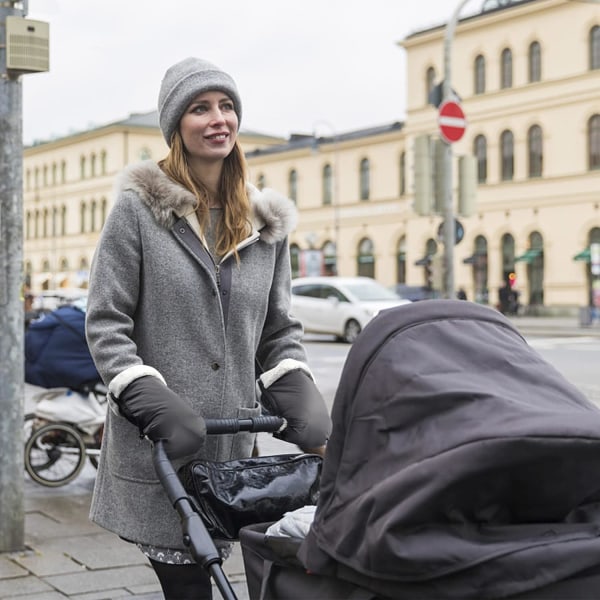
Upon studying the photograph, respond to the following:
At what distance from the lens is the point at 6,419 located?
5.59 metres

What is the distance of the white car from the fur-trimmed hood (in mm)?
22200

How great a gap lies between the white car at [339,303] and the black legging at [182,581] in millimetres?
22467

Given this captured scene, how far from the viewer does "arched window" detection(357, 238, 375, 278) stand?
61906 mm

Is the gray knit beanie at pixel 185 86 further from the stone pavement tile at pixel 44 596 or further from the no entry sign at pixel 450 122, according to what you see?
the no entry sign at pixel 450 122

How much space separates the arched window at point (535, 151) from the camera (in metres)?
51.4

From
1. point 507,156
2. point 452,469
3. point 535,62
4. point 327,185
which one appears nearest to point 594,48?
point 535,62

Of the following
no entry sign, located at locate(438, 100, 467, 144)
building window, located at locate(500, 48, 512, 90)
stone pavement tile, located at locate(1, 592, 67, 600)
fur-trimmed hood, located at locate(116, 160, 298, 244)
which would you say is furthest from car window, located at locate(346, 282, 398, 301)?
building window, located at locate(500, 48, 512, 90)

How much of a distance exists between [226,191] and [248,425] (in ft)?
2.28

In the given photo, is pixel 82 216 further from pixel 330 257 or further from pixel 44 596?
pixel 44 596

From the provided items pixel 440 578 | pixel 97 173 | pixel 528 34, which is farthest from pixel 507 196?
pixel 440 578

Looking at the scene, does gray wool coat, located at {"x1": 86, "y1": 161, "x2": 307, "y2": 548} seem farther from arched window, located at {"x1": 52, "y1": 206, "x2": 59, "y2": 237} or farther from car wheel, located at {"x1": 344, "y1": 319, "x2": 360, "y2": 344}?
arched window, located at {"x1": 52, "y1": 206, "x2": 59, "y2": 237}

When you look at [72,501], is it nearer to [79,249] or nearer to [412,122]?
[412,122]

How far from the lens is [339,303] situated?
87.1ft

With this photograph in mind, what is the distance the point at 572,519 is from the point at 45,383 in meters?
6.00
